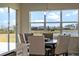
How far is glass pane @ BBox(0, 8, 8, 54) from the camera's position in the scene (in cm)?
696

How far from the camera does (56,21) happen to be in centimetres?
859

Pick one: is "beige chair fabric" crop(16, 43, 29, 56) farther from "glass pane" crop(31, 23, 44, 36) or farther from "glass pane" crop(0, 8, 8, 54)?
"glass pane" crop(31, 23, 44, 36)

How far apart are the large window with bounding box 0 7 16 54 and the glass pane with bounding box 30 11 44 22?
0.92m

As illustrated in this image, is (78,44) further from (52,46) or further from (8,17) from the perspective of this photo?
(8,17)

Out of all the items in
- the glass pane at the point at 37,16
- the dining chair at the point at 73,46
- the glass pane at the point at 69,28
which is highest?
the glass pane at the point at 37,16

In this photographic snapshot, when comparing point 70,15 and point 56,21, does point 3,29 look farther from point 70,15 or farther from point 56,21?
point 70,15

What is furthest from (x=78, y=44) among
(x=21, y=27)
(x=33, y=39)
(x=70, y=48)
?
(x=21, y=27)

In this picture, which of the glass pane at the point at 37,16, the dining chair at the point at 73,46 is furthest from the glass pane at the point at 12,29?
the dining chair at the point at 73,46

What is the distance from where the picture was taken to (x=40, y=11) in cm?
840

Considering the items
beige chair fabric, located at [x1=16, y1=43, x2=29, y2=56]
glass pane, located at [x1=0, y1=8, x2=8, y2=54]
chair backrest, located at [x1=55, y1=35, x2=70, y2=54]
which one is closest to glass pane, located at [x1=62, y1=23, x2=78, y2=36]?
glass pane, located at [x1=0, y1=8, x2=8, y2=54]

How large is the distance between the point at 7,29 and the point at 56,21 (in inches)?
102

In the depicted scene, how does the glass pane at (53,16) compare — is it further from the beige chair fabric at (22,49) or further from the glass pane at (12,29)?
the beige chair fabric at (22,49)

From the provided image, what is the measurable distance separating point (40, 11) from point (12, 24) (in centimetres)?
153

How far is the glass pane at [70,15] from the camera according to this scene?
8.42 metres
